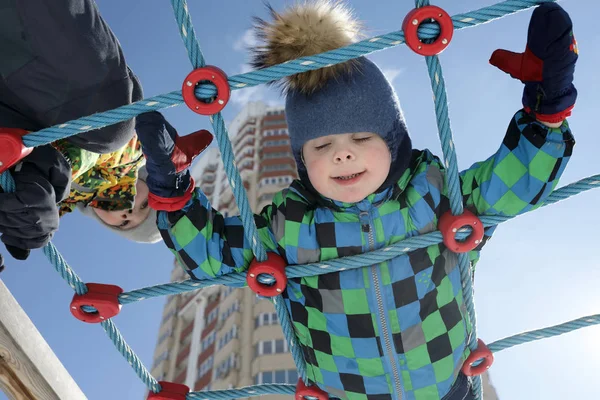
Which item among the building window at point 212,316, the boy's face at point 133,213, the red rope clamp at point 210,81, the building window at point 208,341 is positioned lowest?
the red rope clamp at point 210,81

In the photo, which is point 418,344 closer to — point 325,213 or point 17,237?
point 325,213

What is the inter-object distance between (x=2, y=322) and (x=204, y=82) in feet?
1.84

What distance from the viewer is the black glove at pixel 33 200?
761 mm

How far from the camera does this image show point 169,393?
3.48 feet

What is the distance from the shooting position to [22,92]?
77 centimetres

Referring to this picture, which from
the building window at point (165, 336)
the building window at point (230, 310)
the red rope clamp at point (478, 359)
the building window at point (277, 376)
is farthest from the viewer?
the building window at point (165, 336)

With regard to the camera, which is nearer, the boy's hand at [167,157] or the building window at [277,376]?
the boy's hand at [167,157]

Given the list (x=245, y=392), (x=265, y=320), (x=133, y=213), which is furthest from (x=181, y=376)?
(x=245, y=392)

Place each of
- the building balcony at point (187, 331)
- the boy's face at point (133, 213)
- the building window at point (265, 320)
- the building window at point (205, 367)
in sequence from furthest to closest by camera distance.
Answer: the building balcony at point (187, 331) < the building window at point (205, 367) < the building window at point (265, 320) < the boy's face at point (133, 213)

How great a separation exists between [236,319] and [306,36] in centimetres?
1154

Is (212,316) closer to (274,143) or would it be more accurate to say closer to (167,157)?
(274,143)

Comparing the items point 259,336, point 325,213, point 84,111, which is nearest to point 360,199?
point 325,213

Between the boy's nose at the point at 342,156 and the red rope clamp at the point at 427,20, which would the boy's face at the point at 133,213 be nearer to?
the boy's nose at the point at 342,156

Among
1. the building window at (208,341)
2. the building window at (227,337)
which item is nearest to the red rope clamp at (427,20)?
the building window at (227,337)
